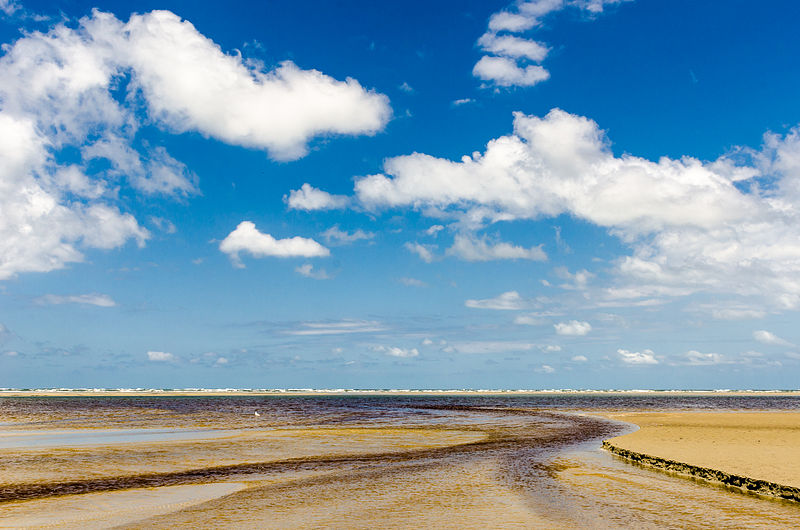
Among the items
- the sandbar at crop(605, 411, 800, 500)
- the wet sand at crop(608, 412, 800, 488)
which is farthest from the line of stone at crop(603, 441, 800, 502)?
the wet sand at crop(608, 412, 800, 488)

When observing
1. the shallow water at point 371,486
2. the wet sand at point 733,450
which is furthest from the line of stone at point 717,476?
the shallow water at point 371,486

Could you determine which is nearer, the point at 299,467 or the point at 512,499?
the point at 512,499

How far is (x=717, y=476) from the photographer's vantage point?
70.0 feet

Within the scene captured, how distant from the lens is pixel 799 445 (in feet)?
100

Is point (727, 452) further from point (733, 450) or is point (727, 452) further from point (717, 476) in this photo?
point (717, 476)

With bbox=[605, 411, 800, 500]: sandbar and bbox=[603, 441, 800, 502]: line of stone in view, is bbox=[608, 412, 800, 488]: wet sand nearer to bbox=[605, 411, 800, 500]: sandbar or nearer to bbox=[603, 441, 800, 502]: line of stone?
bbox=[605, 411, 800, 500]: sandbar

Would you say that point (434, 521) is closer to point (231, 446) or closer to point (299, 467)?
point (299, 467)

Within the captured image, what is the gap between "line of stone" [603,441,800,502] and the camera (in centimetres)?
1834

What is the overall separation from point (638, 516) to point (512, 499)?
3.94m

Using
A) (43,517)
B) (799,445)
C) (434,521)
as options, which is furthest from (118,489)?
(799,445)

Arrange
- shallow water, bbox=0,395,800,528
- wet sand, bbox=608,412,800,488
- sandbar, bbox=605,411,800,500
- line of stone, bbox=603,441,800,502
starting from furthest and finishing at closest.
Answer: wet sand, bbox=608,412,800,488, sandbar, bbox=605,411,800,500, line of stone, bbox=603,441,800,502, shallow water, bbox=0,395,800,528

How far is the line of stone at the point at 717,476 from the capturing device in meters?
18.3

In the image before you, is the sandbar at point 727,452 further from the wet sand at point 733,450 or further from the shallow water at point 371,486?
the shallow water at point 371,486

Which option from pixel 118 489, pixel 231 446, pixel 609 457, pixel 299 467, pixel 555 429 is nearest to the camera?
pixel 118 489
